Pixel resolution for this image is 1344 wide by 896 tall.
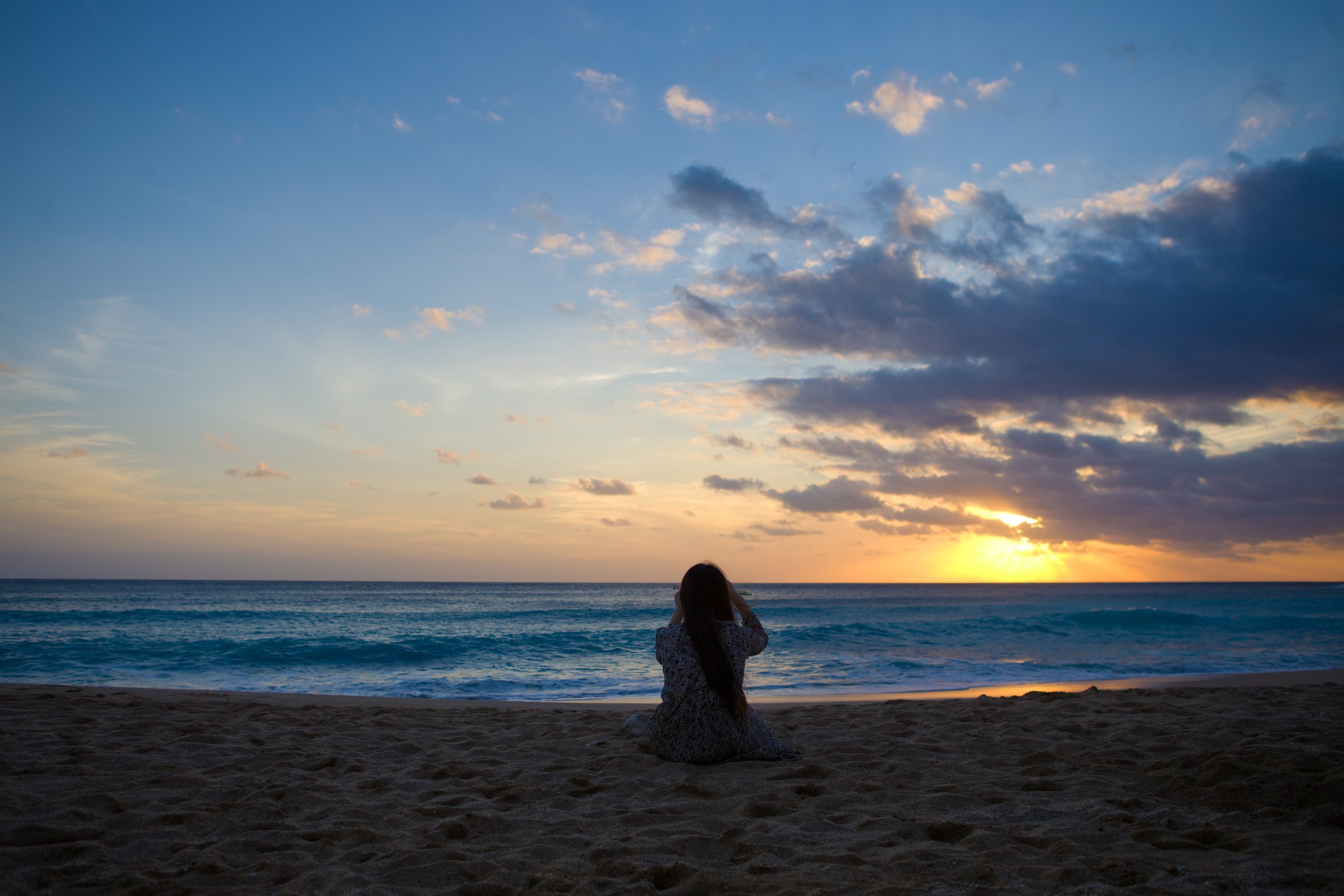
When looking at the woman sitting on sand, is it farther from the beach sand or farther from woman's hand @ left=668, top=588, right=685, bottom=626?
the beach sand

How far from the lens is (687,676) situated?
519cm

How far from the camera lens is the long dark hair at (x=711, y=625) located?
16.5ft

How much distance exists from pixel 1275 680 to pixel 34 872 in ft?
50.7

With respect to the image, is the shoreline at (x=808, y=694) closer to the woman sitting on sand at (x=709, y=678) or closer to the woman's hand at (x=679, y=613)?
the woman sitting on sand at (x=709, y=678)

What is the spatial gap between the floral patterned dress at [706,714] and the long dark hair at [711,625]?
6 centimetres

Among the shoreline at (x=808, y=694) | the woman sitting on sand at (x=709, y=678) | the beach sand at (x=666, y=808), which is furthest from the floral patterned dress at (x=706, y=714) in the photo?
the shoreline at (x=808, y=694)

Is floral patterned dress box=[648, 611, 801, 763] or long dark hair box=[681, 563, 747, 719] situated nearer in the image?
long dark hair box=[681, 563, 747, 719]

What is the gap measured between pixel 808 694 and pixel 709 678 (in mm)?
7098

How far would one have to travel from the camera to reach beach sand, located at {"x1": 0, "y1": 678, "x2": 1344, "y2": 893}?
3135 millimetres

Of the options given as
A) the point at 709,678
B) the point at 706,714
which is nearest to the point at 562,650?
the point at 706,714

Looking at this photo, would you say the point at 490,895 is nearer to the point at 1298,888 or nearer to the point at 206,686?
the point at 1298,888

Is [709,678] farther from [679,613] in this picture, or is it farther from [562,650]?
[562,650]

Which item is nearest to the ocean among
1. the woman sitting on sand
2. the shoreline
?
the shoreline

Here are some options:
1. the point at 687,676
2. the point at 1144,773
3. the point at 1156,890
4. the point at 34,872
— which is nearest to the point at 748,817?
the point at 687,676
